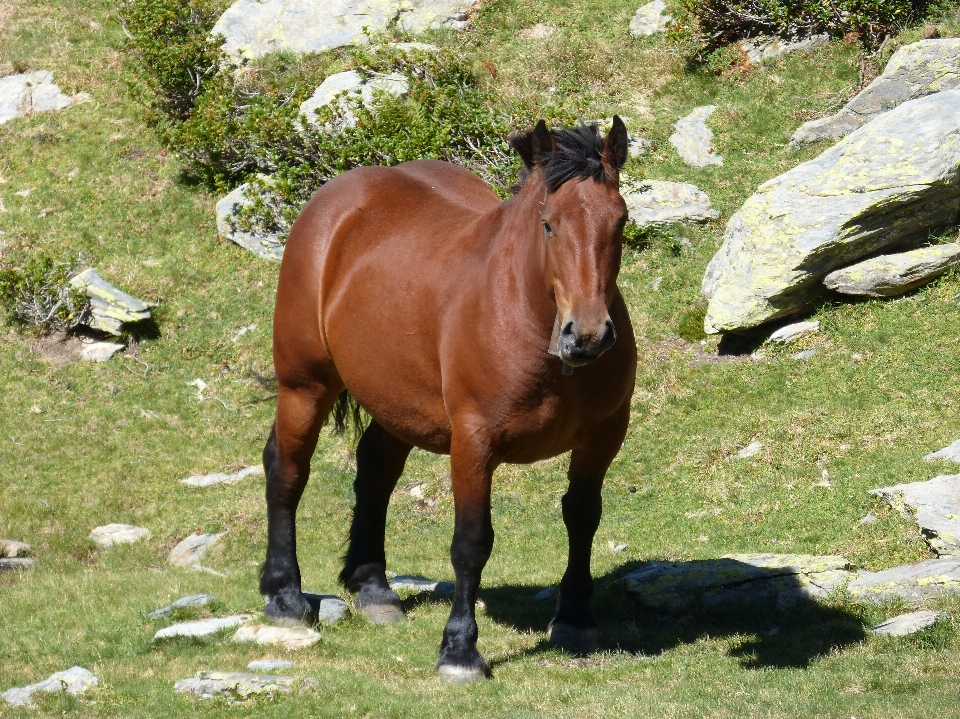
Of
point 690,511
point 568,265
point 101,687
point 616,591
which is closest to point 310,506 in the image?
point 690,511

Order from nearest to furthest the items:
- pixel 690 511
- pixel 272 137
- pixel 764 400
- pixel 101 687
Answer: pixel 101 687
pixel 690 511
pixel 764 400
pixel 272 137

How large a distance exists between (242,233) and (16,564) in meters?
7.19

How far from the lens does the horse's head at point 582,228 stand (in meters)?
5.18

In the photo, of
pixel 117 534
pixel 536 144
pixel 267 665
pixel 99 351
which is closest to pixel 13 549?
pixel 117 534

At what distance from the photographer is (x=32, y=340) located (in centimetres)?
1548

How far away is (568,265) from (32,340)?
12088mm

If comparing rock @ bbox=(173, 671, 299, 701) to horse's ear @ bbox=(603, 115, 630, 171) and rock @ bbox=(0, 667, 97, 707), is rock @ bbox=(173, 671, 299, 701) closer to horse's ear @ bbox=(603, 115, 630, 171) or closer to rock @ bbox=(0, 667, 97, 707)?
rock @ bbox=(0, 667, 97, 707)

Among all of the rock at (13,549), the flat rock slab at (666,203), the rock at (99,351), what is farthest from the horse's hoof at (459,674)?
the rock at (99,351)

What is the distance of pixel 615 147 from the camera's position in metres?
5.71

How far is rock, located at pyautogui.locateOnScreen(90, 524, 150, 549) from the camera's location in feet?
37.9

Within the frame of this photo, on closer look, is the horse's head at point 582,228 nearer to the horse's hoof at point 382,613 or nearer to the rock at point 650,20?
the horse's hoof at point 382,613

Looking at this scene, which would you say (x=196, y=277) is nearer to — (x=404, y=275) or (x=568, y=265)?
(x=404, y=275)

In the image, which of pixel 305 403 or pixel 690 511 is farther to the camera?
pixel 690 511

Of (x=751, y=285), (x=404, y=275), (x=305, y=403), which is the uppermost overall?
(x=404, y=275)
